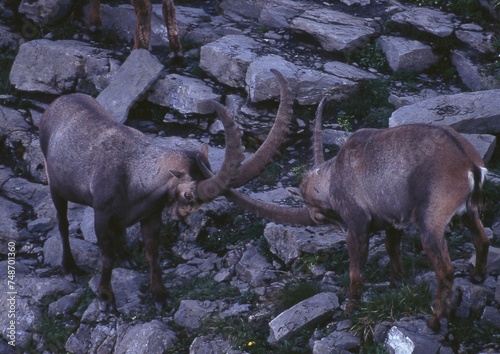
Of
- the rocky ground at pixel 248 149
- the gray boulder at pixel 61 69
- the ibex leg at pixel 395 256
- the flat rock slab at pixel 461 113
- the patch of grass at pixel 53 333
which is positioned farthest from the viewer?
the gray boulder at pixel 61 69

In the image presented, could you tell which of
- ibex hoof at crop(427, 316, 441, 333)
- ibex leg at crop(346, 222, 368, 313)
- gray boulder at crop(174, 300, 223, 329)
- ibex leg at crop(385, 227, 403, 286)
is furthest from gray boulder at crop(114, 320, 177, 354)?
ibex hoof at crop(427, 316, 441, 333)

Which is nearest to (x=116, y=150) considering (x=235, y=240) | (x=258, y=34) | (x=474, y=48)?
(x=235, y=240)

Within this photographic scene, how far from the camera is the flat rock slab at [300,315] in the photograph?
8.15m

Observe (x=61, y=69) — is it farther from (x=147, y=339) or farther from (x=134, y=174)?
(x=147, y=339)

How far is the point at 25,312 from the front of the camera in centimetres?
991

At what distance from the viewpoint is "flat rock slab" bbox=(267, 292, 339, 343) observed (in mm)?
8148

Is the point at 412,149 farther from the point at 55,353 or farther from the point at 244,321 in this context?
the point at 55,353

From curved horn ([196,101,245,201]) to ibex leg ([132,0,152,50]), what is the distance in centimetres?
493

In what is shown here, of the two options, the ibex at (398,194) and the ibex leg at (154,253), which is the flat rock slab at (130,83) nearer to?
the ibex leg at (154,253)

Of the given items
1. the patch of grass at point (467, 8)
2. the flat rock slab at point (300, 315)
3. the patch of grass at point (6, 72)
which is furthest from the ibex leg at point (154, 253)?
the patch of grass at point (467, 8)

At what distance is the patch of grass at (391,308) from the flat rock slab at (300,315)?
0.35 metres

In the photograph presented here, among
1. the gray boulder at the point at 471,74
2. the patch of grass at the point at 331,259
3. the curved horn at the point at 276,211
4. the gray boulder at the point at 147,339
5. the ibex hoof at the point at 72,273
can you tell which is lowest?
the ibex hoof at the point at 72,273

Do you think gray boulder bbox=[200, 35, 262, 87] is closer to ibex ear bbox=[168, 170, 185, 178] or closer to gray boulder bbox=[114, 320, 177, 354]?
ibex ear bbox=[168, 170, 185, 178]

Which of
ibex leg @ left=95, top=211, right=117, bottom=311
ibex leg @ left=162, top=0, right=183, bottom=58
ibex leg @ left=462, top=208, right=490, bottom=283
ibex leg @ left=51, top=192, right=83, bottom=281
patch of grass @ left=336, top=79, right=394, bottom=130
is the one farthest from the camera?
ibex leg @ left=162, top=0, right=183, bottom=58
